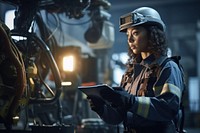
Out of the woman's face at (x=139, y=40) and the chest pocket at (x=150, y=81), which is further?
the woman's face at (x=139, y=40)

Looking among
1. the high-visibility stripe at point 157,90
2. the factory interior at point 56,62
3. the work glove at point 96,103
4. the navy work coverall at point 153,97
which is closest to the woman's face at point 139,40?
the navy work coverall at point 153,97

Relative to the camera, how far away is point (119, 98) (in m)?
2.68

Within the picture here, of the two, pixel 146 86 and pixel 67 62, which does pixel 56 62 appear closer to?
pixel 67 62

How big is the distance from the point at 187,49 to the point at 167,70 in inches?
630

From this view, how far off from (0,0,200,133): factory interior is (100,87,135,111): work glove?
1144mm

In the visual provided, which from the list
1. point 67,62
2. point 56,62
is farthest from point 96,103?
point 67,62

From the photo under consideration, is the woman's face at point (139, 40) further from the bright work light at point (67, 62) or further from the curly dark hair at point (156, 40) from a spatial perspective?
the bright work light at point (67, 62)

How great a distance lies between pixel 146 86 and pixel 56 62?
343 cm

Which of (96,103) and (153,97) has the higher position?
(153,97)

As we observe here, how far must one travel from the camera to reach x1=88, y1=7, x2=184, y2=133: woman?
2.76 metres

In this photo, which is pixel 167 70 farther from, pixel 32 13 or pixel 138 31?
pixel 32 13

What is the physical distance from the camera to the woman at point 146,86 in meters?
2.76

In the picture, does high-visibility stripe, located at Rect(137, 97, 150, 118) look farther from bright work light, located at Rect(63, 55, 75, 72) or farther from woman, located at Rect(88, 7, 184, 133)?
bright work light, located at Rect(63, 55, 75, 72)

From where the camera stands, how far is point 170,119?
2834mm
